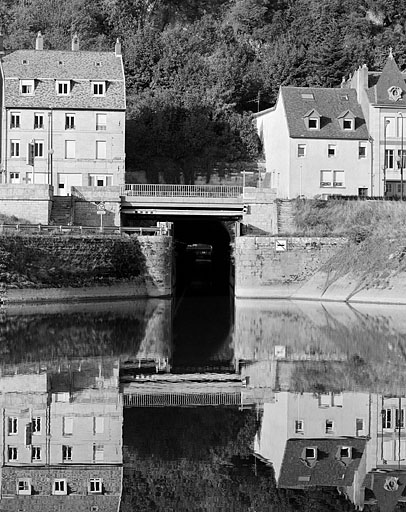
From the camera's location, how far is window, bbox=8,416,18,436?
24844mm

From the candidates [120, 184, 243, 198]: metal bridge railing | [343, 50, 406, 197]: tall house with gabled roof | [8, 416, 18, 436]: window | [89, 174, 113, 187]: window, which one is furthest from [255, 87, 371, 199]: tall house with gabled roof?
[8, 416, 18, 436]: window

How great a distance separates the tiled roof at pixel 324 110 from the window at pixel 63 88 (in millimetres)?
16641

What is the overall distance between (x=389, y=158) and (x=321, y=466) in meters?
59.2

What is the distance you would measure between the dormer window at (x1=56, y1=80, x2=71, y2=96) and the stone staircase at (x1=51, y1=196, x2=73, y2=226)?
381 inches

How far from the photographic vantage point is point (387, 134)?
259 ft

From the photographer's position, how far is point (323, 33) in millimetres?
108812

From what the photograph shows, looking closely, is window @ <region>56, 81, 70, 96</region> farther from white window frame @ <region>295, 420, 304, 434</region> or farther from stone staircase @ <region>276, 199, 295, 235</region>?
white window frame @ <region>295, 420, 304, 434</region>

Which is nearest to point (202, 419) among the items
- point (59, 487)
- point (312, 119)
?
point (59, 487)

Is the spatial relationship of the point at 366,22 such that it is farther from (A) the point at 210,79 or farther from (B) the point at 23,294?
(B) the point at 23,294

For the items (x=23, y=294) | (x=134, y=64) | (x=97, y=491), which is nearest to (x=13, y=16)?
(x=134, y=64)

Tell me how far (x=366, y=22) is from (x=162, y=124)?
1353 inches

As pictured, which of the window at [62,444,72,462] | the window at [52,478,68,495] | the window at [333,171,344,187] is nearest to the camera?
the window at [52,478,68,495]

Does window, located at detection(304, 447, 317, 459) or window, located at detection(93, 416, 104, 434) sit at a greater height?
window, located at detection(93, 416, 104, 434)

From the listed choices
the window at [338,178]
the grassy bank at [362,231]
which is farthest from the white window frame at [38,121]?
the window at [338,178]
